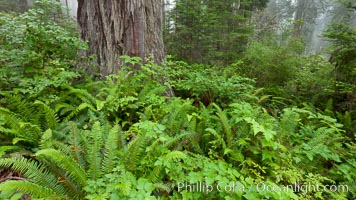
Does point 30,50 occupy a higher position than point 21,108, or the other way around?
point 30,50

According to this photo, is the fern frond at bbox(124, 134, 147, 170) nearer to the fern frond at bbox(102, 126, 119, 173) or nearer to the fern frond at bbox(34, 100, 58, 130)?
the fern frond at bbox(102, 126, 119, 173)

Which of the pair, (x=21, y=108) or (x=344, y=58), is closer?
(x=21, y=108)

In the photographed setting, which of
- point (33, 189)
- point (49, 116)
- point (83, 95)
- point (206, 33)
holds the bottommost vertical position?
point (33, 189)

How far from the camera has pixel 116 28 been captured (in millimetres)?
3537

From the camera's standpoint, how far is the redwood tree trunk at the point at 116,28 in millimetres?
3500

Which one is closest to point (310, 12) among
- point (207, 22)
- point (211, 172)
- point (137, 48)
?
point (207, 22)

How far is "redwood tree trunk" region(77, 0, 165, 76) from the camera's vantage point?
3500 millimetres

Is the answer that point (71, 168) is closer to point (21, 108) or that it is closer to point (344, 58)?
point (21, 108)

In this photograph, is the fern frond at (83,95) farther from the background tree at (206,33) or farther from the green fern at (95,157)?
the background tree at (206,33)

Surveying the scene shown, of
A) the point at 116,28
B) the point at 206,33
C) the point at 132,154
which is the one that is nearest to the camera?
the point at 132,154

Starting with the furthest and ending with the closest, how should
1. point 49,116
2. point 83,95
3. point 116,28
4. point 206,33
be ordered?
point 206,33
point 116,28
point 83,95
point 49,116

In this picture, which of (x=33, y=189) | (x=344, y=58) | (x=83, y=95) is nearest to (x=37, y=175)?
(x=33, y=189)

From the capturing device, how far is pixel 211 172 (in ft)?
6.04

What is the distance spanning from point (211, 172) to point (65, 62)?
2916mm
